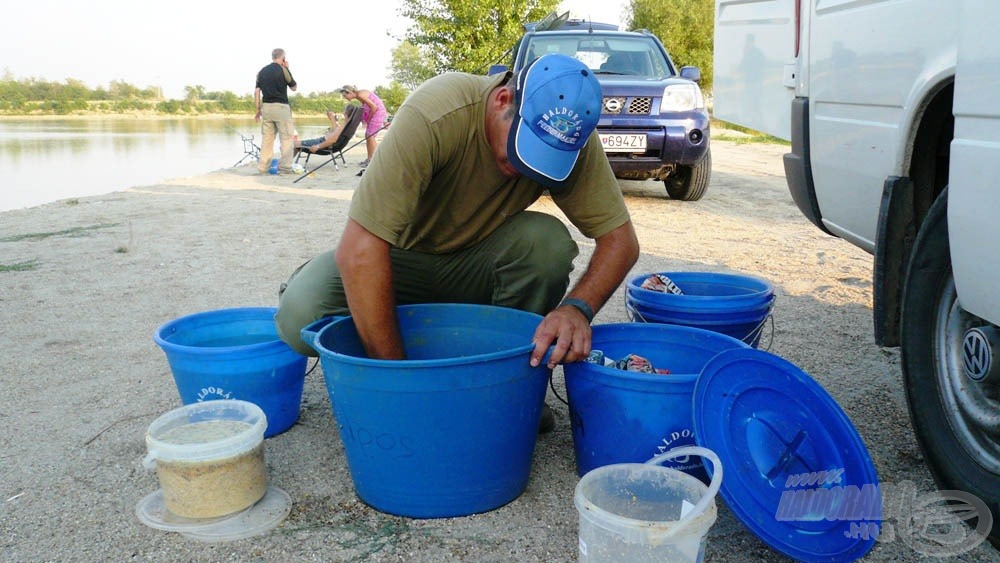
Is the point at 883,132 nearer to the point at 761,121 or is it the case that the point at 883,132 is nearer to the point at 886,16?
the point at 886,16

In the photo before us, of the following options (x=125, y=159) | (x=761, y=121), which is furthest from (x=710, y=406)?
(x=125, y=159)

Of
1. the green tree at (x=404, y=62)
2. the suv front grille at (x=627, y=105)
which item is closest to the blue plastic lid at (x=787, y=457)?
the suv front grille at (x=627, y=105)

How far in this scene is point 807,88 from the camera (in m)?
Result: 2.69

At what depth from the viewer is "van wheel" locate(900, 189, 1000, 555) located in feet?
5.97

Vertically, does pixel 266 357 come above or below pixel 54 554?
above

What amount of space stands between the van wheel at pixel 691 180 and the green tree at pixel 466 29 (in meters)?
13.9

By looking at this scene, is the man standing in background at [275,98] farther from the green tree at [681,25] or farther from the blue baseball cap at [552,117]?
the green tree at [681,25]

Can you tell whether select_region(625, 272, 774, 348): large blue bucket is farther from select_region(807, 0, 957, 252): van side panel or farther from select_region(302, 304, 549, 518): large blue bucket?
select_region(302, 304, 549, 518): large blue bucket

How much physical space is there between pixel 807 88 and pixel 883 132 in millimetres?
563

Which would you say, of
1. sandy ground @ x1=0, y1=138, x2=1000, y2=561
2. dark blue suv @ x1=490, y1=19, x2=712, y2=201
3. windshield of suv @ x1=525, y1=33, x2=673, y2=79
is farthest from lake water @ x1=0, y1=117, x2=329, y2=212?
dark blue suv @ x1=490, y1=19, x2=712, y2=201

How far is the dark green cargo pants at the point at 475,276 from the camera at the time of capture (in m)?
2.46

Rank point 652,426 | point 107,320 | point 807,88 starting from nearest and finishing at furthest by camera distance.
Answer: point 652,426, point 807,88, point 107,320

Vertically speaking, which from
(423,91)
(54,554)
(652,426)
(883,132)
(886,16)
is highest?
(886,16)

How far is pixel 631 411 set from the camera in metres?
2.04
